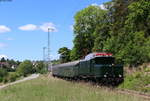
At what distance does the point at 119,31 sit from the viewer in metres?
53.2

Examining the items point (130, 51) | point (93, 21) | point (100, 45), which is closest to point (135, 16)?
point (130, 51)

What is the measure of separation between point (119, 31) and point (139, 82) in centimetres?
2601

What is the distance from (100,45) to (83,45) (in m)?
19.6

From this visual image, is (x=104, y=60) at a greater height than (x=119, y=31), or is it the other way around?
(x=119, y=31)

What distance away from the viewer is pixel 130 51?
134ft

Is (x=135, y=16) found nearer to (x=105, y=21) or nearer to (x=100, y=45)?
(x=100, y=45)

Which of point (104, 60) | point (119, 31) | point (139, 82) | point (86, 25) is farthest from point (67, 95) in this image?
point (86, 25)

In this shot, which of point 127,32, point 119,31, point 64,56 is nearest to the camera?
point 127,32

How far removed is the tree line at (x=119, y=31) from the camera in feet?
134

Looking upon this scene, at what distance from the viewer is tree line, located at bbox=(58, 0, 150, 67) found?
40.8 meters

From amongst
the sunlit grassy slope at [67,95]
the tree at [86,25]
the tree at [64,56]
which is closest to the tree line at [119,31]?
the tree at [86,25]

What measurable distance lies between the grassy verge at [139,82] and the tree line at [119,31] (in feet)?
19.5

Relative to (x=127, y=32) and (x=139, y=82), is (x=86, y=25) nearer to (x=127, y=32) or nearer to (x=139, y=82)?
(x=127, y=32)

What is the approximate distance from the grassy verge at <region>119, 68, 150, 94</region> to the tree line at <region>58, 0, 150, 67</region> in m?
5.94
